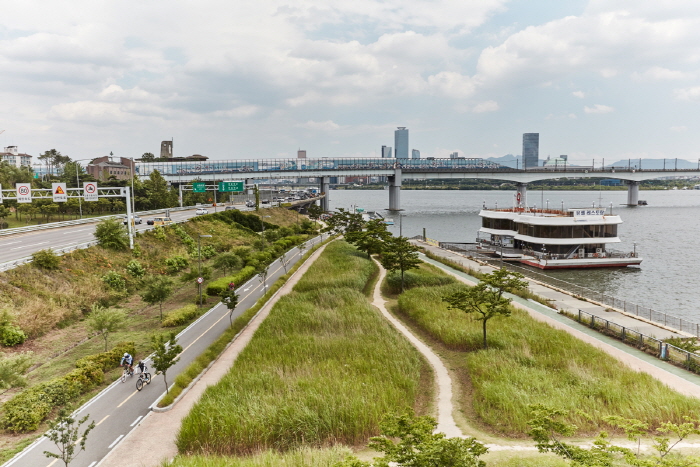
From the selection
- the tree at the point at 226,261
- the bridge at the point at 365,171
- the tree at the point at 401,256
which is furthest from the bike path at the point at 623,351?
the bridge at the point at 365,171

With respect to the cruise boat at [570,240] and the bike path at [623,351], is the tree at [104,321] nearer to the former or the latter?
the bike path at [623,351]

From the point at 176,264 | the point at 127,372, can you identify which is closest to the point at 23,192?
the point at 176,264

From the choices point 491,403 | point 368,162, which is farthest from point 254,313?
point 368,162

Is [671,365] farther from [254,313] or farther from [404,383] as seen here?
[254,313]

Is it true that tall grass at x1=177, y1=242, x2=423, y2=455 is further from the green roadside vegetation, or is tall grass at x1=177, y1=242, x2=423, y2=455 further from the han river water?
the han river water

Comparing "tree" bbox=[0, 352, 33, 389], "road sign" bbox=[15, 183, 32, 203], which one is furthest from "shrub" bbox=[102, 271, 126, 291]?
"tree" bbox=[0, 352, 33, 389]

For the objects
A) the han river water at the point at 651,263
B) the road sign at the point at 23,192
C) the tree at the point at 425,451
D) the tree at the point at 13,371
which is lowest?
the han river water at the point at 651,263
